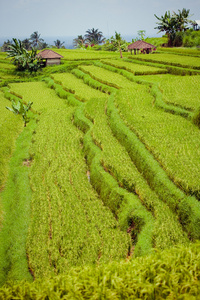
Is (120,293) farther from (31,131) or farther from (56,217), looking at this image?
(31,131)

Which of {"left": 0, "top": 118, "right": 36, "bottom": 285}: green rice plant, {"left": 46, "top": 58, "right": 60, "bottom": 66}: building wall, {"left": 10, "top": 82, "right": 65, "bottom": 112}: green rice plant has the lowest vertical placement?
{"left": 0, "top": 118, "right": 36, "bottom": 285}: green rice plant

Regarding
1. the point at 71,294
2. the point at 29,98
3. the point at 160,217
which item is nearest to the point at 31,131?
the point at 29,98

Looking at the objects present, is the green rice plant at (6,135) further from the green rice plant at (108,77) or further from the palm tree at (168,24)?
the palm tree at (168,24)

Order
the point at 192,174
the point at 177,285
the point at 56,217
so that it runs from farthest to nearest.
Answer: the point at 56,217 → the point at 192,174 → the point at 177,285

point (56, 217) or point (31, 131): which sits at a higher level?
point (31, 131)

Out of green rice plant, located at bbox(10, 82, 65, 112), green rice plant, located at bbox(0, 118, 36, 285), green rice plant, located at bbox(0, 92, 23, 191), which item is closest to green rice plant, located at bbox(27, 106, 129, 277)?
green rice plant, located at bbox(0, 118, 36, 285)

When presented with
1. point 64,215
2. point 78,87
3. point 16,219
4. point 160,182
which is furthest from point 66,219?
point 78,87

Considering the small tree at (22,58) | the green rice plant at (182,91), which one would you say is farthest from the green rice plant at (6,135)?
the small tree at (22,58)

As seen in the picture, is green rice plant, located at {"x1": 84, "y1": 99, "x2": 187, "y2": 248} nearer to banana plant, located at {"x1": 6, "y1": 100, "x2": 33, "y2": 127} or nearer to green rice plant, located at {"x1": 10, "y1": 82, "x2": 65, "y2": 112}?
banana plant, located at {"x1": 6, "y1": 100, "x2": 33, "y2": 127}
